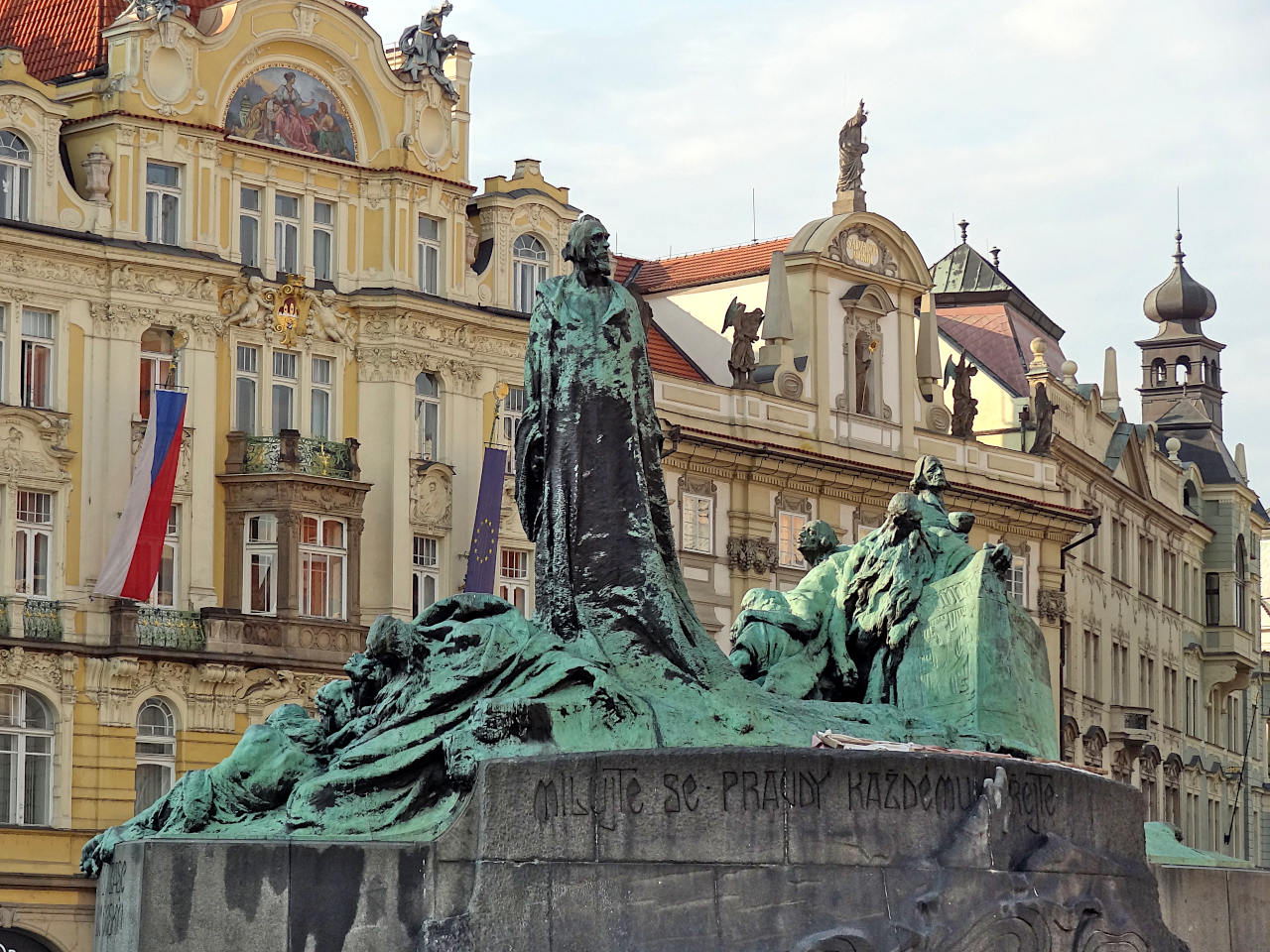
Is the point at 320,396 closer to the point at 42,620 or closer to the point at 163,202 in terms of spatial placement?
the point at 163,202

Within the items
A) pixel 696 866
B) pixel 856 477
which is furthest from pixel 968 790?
pixel 856 477

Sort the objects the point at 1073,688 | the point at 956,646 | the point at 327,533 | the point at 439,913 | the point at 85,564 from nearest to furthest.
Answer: the point at 439,913, the point at 956,646, the point at 85,564, the point at 327,533, the point at 1073,688

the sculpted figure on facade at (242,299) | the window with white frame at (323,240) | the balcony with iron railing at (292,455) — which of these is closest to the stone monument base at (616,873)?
the balcony with iron railing at (292,455)

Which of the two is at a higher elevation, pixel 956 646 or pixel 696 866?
pixel 956 646

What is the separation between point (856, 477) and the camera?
44.9 meters

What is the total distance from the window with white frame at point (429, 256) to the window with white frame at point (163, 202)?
148 inches

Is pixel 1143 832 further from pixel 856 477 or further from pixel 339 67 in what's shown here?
pixel 856 477

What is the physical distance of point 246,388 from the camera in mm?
35469

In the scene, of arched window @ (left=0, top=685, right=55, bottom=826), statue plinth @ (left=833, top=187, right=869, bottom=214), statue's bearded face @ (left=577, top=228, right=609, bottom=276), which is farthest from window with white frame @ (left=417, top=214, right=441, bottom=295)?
statue's bearded face @ (left=577, top=228, right=609, bottom=276)

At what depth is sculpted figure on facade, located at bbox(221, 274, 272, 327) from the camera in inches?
1382

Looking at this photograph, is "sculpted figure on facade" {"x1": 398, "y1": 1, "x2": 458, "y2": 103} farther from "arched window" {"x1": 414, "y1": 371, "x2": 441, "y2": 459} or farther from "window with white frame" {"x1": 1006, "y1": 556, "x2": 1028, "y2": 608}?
"window with white frame" {"x1": 1006, "y1": 556, "x2": 1028, "y2": 608}

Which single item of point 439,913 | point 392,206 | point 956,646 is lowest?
point 439,913

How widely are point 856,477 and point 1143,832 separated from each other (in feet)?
109

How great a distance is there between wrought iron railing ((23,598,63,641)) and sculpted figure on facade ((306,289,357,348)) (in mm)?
5294
